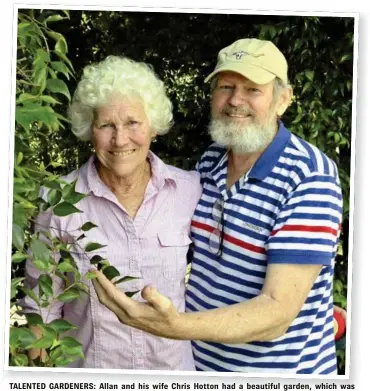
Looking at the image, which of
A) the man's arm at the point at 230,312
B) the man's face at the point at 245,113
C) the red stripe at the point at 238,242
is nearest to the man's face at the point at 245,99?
the man's face at the point at 245,113

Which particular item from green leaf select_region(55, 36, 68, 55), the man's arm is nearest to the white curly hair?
green leaf select_region(55, 36, 68, 55)

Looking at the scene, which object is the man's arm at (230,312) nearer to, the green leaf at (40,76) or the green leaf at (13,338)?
the green leaf at (13,338)

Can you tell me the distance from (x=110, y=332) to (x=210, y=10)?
1133 mm

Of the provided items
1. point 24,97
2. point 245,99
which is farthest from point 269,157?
point 24,97

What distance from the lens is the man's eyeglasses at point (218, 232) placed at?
2.10 metres

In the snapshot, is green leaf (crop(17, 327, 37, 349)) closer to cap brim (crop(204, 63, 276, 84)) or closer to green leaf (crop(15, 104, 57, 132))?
green leaf (crop(15, 104, 57, 132))

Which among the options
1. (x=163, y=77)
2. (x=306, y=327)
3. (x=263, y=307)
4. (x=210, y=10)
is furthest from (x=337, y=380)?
(x=163, y=77)

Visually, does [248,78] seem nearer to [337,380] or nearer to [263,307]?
[263,307]

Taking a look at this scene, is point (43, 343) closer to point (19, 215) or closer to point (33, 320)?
point (33, 320)

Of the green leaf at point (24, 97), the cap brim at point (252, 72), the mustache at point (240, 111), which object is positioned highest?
the cap brim at point (252, 72)

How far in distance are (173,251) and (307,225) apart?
0.50m

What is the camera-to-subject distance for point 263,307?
1.85 metres

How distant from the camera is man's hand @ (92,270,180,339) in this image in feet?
5.31

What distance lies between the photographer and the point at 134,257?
215 centimetres
